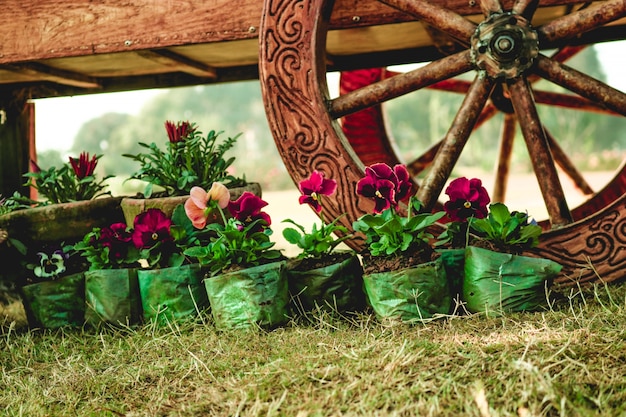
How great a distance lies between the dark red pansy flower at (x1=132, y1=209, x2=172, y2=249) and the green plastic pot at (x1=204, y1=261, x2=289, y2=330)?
0.30 m

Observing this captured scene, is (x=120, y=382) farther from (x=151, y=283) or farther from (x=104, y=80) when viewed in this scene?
(x=104, y=80)

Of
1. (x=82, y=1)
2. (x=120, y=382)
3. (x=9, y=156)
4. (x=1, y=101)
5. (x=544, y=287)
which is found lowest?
(x=120, y=382)

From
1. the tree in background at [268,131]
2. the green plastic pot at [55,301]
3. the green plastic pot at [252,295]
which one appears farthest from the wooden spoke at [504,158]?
the tree in background at [268,131]

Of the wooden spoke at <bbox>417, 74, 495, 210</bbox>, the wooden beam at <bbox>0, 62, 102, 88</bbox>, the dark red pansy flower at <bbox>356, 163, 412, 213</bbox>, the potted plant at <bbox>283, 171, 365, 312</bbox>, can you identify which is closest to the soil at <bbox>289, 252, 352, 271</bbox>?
the potted plant at <bbox>283, 171, 365, 312</bbox>

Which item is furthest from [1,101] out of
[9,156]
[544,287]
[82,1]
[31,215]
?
[544,287]

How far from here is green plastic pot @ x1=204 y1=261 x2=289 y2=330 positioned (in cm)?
215

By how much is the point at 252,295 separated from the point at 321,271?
24 centimetres

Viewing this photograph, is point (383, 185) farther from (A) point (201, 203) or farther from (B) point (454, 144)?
(A) point (201, 203)

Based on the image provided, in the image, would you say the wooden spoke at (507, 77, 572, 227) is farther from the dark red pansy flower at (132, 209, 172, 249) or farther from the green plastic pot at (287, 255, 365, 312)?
the dark red pansy flower at (132, 209, 172, 249)

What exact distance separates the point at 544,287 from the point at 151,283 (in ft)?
4.20

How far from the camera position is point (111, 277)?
7.82 ft

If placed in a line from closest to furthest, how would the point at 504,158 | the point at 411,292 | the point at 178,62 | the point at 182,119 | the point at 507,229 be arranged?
the point at 411,292, the point at 507,229, the point at 178,62, the point at 504,158, the point at 182,119

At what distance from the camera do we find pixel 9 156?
3467mm

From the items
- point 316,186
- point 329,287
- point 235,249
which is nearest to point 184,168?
point 235,249
